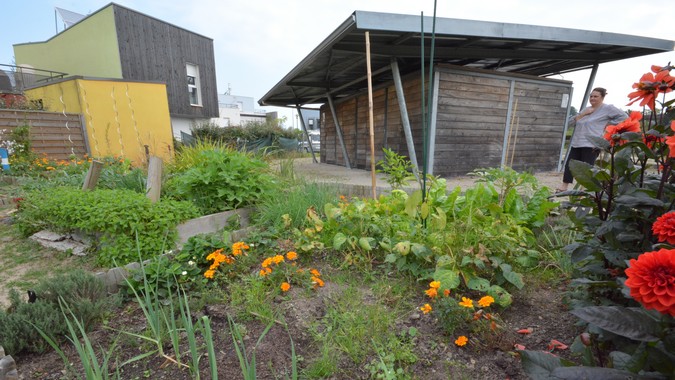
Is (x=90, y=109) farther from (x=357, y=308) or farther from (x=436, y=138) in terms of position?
(x=357, y=308)

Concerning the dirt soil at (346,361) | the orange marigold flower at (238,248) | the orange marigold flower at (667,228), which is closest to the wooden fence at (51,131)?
the orange marigold flower at (238,248)

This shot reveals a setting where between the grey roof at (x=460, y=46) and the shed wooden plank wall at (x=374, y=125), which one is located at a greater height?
the grey roof at (x=460, y=46)

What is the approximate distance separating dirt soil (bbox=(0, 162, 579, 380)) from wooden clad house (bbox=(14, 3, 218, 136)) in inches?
494

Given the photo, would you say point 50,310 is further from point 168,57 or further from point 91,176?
point 168,57

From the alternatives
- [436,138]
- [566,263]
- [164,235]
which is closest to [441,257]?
[566,263]

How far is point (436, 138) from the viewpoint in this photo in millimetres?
5820

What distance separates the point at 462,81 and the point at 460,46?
2.72ft

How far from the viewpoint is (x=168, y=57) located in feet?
43.4

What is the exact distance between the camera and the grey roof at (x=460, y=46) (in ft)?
13.1

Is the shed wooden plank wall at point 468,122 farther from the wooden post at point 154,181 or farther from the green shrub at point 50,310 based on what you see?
the green shrub at point 50,310

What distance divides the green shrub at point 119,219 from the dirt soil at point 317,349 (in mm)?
618

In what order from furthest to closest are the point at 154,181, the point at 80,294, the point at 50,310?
1. the point at 154,181
2. the point at 80,294
3. the point at 50,310

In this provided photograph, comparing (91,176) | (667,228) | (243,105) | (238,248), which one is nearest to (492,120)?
(238,248)

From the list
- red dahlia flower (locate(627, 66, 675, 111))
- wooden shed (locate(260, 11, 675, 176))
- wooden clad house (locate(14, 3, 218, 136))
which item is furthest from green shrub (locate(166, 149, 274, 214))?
wooden clad house (locate(14, 3, 218, 136))
